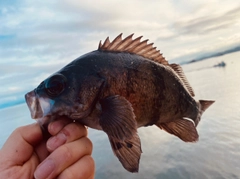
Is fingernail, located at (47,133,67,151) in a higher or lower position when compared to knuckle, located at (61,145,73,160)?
higher

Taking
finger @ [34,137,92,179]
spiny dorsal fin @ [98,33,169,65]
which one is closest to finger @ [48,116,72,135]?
finger @ [34,137,92,179]

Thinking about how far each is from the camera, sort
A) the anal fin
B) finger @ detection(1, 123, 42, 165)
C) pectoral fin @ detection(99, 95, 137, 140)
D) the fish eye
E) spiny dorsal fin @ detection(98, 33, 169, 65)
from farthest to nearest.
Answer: the anal fin → spiny dorsal fin @ detection(98, 33, 169, 65) → finger @ detection(1, 123, 42, 165) → the fish eye → pectoral fin @ detection(99, 95, 137, 140)

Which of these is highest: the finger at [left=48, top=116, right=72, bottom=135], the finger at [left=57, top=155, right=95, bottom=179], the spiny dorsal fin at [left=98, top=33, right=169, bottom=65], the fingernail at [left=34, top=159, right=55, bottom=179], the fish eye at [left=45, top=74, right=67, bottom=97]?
the spiny dorsal fin at [left=98, top=33, right=169, bottom=65]

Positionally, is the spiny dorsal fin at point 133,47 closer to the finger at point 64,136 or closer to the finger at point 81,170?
the finger at point 64,136

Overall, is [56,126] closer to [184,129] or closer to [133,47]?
[133,47]

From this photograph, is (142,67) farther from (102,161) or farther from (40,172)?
(102,161)

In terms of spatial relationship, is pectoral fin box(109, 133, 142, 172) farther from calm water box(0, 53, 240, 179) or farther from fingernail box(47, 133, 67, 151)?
calm water box(0, 53, 240, 179)

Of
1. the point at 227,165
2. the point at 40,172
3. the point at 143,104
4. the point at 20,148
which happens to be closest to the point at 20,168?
the point at 20,148
